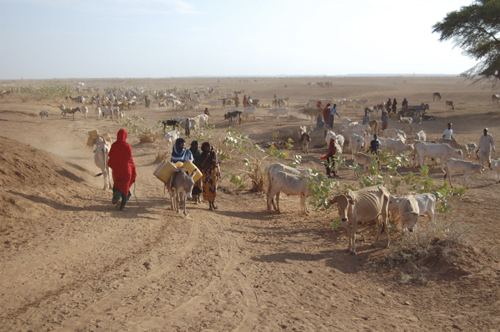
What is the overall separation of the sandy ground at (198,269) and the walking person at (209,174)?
35 centimetres

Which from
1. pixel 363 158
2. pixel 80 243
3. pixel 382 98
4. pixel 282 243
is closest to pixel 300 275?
pixel 282 243

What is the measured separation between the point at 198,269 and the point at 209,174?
3750 mm

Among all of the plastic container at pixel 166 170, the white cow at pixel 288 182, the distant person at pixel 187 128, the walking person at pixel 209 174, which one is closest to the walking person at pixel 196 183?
the walking person at pixel 209 174

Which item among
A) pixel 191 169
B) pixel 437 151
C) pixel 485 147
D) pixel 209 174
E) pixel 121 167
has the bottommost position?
pixel 437 151

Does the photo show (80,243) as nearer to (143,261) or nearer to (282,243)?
Answer: (143,261)

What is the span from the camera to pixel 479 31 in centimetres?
3262

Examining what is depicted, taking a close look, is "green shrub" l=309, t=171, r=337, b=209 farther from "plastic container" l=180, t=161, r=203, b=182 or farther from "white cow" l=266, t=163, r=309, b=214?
"plastic container" l=180, t=161, r=203, b=182

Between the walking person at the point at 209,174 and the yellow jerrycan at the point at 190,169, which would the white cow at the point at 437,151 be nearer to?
the walking person at the point at 209,174

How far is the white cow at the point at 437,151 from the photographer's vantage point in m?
16.0

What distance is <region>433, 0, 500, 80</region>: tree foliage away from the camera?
103 feet

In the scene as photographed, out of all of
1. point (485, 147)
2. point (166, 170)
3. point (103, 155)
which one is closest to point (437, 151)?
point (485, 147)

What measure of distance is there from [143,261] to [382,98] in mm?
46014

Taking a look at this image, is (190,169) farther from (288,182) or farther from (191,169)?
(288,182)

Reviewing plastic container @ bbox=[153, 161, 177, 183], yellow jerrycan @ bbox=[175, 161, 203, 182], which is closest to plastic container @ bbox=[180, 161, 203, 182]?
yellow jerrycan @ bbox=[175, 161, 203, 182]
